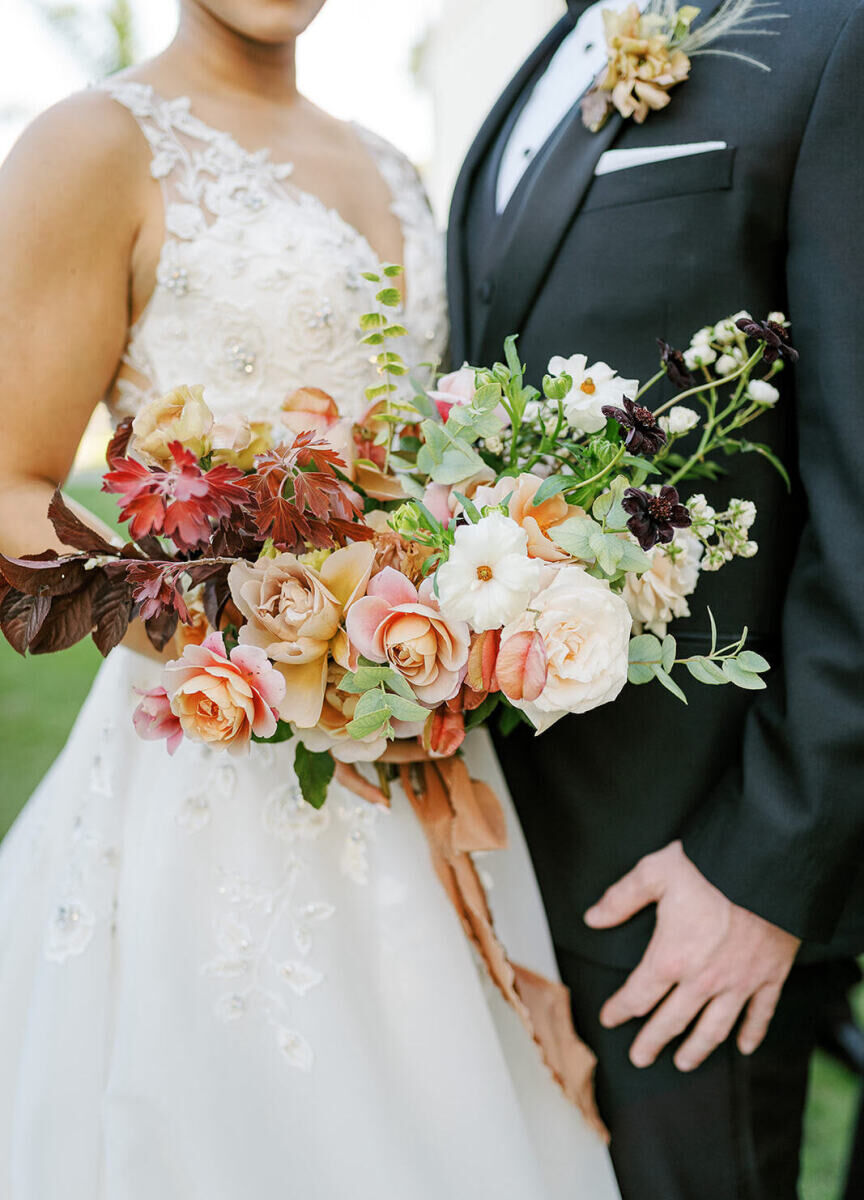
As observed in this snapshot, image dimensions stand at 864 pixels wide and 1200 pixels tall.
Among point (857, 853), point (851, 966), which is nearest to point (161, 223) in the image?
point (857, 853)

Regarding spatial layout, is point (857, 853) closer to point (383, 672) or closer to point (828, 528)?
point (828, 528)

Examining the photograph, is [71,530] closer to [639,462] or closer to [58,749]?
[639,462]

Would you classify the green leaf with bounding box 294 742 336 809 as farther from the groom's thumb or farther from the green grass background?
the green grass background

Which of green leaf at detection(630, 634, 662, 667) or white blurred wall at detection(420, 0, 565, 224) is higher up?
green leaf at detection(630, 634, 662, 667)

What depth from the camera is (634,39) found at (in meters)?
1.27

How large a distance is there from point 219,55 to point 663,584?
109 cm

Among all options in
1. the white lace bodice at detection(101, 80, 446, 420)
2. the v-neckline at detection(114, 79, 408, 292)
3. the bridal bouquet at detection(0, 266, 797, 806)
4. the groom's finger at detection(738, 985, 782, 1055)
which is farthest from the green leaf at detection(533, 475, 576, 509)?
the groom's finger at detection(738, 985, 782, 1055)

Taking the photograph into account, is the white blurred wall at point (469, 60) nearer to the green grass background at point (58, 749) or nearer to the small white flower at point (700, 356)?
the green grass background at point (58, 749)

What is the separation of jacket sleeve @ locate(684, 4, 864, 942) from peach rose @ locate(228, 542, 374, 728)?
621 millimetres

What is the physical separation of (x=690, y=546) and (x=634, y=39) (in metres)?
0.69

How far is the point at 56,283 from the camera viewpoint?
1218mm

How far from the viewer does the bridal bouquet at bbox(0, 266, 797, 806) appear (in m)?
0.86

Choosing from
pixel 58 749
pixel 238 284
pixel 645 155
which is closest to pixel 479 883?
pixel 238 284

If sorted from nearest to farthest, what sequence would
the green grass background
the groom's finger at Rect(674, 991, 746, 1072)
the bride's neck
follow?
the groom's finger at Rect(674, 991, 746, 1072) → the bride's neck → the green grass background
